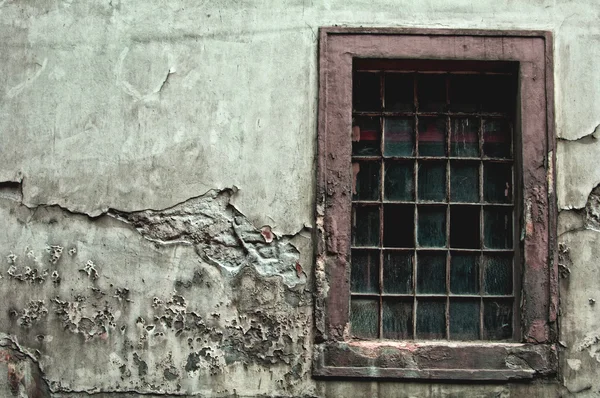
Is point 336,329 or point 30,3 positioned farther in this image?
point 30,3

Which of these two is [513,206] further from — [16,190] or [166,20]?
[16,190]

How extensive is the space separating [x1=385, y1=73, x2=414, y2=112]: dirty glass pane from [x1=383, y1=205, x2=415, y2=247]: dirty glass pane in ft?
1.99

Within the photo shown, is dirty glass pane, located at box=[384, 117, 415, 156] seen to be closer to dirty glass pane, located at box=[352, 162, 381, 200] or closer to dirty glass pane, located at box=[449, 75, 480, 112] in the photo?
dirty glass pane, located at box=[352, 162, 381, 200]

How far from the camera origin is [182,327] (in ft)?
15.7

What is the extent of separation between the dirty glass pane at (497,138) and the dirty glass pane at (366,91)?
666 mm

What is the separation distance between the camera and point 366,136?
506cm

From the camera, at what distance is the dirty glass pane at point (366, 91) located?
5090mm

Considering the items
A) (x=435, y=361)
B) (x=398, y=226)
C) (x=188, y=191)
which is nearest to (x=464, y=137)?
(x=398, y=226)

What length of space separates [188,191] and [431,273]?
149cm

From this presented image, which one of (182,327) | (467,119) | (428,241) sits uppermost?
(467,119)

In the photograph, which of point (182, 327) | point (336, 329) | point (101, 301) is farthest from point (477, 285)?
point (101, 301)

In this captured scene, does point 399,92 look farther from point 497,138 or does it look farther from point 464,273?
point 464,273

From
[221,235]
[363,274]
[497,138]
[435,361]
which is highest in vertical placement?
[497,138]

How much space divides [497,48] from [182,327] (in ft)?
8.02
